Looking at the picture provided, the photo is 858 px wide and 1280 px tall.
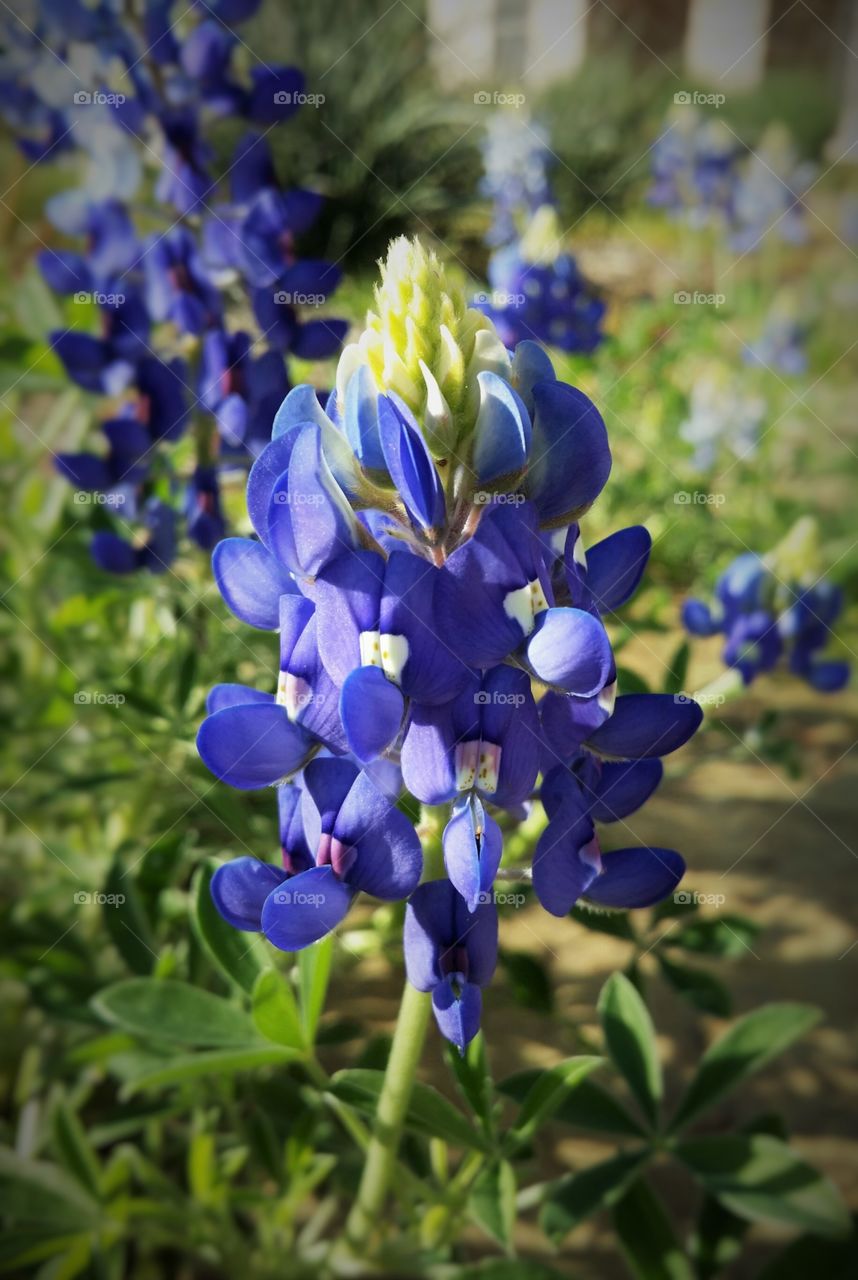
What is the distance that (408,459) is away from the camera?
2.18 ft

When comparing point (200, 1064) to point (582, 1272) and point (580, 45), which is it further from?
point (580, 45)

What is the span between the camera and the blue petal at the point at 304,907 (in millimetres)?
704

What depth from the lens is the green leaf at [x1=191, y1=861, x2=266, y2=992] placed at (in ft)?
3.16

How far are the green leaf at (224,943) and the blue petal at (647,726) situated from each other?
0.41 meters

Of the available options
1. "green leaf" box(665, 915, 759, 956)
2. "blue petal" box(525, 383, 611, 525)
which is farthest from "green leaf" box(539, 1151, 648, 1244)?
"blue petal" box(525, 383, 611, 525)

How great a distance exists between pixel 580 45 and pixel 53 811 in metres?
11.0

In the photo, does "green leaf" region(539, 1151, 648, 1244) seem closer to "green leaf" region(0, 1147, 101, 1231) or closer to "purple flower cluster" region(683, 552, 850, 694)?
"green leaf" region(0, 1147, 101, 1231)

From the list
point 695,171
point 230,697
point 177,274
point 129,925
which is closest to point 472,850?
point 230,697

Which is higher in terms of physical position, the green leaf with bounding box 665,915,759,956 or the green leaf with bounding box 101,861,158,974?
the green leaf with bounding box 665,915,759,956

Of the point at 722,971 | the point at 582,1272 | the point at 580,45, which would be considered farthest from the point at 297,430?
the point at 580,45

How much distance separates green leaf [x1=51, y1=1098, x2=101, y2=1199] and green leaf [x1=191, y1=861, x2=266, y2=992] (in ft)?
1.07

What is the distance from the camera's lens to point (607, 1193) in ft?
3.37

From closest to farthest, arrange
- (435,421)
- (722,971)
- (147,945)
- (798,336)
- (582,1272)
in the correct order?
1. (435,421)
2. (147,945)
3. (582,1272)
4. (722,971)
5. (798,336)

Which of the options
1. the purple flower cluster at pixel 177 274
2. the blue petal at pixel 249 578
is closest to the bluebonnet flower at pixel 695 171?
the purple flower cluster at pixel 177 274
